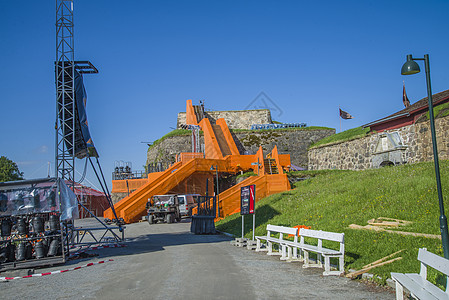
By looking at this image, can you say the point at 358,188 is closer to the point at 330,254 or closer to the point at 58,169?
the point at 330,254

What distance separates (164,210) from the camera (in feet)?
95.5

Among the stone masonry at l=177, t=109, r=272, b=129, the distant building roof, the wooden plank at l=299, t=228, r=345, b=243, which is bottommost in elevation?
the wooden plank at l=299, t=228, r=345, b=243

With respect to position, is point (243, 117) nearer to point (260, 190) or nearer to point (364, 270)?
point (260, 190)

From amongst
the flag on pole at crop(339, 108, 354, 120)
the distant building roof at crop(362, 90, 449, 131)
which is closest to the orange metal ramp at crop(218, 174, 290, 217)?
the distant building roof at crop(362, 90, 449, 131)

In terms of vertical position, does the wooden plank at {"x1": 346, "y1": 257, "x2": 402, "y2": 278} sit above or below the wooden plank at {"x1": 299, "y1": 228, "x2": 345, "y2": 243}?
below

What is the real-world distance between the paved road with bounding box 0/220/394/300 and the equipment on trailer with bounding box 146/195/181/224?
50.4 ft

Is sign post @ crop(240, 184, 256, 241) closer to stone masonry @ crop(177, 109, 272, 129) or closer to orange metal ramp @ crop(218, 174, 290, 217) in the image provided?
orange metal ramp @ crop(218, 174, 290, 217)

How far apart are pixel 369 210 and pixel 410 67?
6.60 m

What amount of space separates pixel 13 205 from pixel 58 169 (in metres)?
2.59

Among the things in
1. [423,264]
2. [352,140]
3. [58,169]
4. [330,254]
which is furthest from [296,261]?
[352,140]

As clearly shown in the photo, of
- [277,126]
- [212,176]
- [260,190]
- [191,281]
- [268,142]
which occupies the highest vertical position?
[277,126]

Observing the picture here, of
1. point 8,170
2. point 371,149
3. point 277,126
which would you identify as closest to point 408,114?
point 371,149

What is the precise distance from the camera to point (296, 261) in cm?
1128

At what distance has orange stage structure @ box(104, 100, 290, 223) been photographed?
27797 mm
